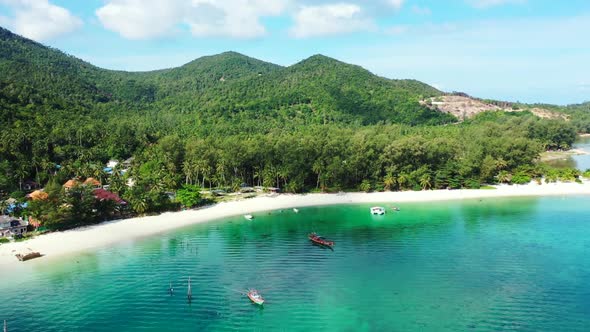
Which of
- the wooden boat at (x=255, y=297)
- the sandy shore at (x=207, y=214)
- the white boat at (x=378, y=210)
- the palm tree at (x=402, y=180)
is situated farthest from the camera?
the palm tree at (x=402, y=180)

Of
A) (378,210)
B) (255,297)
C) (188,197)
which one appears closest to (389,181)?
(378,210)

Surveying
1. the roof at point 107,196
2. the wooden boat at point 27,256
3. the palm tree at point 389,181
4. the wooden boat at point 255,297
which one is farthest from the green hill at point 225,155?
the wooden boat at point 255,297

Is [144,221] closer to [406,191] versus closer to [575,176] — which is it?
[406,191]

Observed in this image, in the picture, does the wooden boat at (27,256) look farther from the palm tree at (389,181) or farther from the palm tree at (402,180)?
the palm tree at (402,180)

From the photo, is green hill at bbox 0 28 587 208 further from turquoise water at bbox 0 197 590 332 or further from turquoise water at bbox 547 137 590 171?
turquoise water at bbox 0 197 590 332

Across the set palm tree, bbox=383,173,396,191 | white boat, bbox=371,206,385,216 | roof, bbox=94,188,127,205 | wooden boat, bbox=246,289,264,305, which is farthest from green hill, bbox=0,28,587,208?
wooden boat, bbox=246,289,264,305

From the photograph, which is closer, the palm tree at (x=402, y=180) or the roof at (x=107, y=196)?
the roof at (x=107, y=196)

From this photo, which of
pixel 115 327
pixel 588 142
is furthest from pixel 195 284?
pixel 588 142
